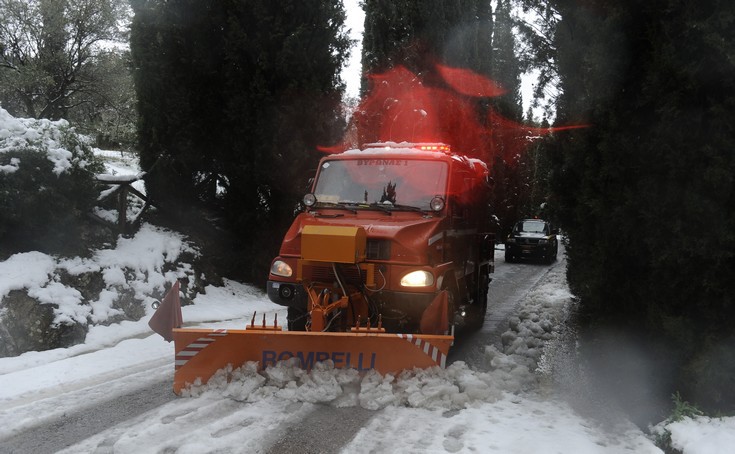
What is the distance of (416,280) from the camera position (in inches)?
222

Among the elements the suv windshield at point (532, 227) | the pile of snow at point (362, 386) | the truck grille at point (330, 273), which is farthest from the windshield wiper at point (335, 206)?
the suv windshield at point (532, 227)

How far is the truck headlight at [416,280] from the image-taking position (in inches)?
222

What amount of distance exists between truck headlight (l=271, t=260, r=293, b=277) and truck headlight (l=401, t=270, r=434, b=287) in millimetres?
1288

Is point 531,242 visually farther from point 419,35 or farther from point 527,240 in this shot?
point 419,35

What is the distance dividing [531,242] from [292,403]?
64.2ft

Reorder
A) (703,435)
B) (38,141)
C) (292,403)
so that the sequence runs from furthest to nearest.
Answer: (38,141), (292,403), (703,435)

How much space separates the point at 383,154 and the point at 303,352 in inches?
112

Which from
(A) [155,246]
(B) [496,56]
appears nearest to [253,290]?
(A) [155,246]

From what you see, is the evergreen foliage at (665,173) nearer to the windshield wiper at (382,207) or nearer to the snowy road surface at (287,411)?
the snowy road surface at (287,411)

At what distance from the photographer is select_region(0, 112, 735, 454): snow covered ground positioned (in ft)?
13.5

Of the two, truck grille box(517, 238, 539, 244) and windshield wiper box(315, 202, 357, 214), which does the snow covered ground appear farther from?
truck grille box(517, 238, 539, 244)

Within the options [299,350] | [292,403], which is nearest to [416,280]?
[299,350]

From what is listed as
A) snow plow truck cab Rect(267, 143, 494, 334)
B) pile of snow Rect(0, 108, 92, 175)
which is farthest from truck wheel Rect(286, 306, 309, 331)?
pile of snow Rect(0, 108, 92, 175)

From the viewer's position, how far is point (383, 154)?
6.96m
